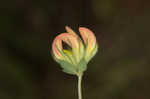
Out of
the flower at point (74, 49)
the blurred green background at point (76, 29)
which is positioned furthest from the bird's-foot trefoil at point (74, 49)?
the blurred green background at point (76, 29)

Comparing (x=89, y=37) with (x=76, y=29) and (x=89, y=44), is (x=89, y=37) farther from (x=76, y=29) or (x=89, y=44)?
(x=76, y=29)

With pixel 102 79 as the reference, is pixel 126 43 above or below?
above

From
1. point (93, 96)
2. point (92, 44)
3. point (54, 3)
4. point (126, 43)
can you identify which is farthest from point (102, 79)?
point (92, 44)

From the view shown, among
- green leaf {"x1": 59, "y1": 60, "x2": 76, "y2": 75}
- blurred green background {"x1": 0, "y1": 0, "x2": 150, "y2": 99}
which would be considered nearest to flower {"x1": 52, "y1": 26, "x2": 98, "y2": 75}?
green leaf {"x1": 59, "y1": 60, "x2": 76, "y2": 75}

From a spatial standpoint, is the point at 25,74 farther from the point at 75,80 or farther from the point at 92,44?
the point at 92,44

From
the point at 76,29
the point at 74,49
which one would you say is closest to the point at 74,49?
the point at 74,49

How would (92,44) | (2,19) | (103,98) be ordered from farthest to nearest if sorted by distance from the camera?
(2,19) → (103,98) → (92,44)

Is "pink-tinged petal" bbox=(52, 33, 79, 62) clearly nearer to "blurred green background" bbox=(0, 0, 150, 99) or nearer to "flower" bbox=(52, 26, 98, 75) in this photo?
"flower" bbox=(52, 26, 98, 75)
